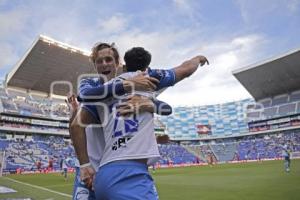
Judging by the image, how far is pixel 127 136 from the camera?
269cm

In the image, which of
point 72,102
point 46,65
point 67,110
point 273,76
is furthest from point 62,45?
point 72,102

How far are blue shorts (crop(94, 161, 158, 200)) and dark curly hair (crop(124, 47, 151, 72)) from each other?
0.78 meters

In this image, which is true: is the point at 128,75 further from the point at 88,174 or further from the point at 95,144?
the point at 88,174

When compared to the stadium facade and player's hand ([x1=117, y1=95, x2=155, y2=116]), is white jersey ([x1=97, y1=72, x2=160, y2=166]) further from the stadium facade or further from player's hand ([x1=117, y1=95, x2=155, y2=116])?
the stadium facade

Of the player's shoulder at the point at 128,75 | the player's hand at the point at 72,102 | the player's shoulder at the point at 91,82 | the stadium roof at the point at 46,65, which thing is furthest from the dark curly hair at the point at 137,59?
the stadium roof at the point at 46,65

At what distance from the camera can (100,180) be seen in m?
2.64

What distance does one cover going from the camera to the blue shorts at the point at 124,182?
2496 mm

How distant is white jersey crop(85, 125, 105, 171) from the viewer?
9.57 feet

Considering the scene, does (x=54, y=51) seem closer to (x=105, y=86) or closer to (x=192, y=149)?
(x=192, y=149)

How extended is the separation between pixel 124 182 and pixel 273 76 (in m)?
72.2

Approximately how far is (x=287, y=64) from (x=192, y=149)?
29.8m

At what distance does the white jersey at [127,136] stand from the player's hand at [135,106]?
4 cm

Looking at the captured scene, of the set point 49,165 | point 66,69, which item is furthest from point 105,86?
point 66,69

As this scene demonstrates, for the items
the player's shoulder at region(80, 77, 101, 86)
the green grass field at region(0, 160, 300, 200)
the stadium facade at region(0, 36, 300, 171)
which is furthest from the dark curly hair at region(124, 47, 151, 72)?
the stadium facade at region(0, 36, 300, 171)
